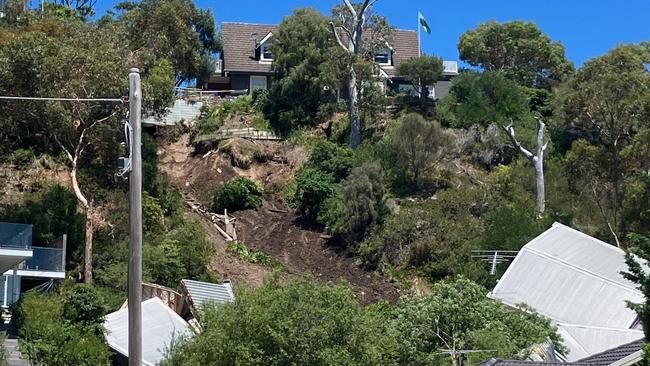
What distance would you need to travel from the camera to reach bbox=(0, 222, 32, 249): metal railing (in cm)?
3566

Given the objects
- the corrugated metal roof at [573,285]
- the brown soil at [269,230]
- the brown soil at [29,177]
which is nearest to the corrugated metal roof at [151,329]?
the brown soil at [269,230]

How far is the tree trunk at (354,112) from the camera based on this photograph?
190 feet

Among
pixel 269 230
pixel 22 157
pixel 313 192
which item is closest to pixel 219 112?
pixel 313 192

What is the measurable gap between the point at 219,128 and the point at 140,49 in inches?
406

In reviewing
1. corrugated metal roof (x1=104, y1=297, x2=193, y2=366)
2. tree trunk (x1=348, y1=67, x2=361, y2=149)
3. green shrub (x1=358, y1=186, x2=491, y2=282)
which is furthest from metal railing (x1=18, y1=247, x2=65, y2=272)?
tree trunk (x1=348, y1=67, x2=361, y2=149)

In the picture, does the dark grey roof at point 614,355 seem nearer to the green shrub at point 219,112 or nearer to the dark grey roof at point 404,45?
the green shrub at point 219,112

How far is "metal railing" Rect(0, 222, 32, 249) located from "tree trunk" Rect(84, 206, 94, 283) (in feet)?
9.71

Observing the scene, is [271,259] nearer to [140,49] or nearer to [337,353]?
[140,49]

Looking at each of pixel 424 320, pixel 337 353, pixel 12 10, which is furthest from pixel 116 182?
pixel 337 353

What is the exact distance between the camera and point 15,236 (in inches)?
1422

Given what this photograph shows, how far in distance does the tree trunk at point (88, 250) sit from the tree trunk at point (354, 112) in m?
19.7

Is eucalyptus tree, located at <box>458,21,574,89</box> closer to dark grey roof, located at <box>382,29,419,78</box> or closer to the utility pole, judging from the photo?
dark grey roof, located at <box>382,29,419,78</box>

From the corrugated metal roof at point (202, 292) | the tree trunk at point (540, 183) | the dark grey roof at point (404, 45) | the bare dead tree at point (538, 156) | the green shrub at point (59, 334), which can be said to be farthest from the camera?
the dark grey roof at point (404, 45)

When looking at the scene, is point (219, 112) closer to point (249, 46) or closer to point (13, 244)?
point (249, 46)
